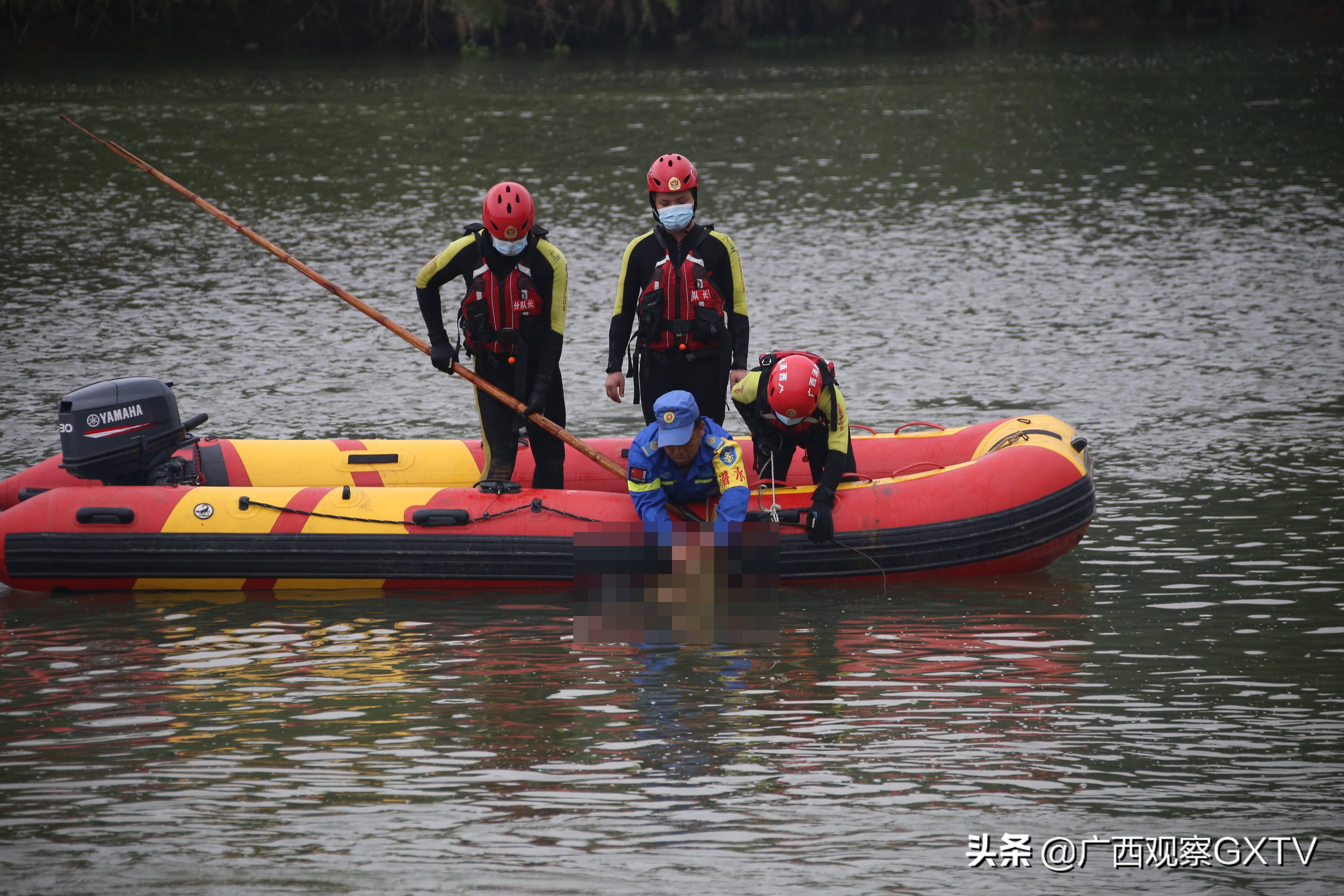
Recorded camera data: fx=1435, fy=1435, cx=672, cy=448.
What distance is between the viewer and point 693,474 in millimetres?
5777

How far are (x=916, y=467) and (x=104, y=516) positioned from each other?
11.4ft

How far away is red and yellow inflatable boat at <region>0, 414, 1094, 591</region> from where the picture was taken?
19.6 ft

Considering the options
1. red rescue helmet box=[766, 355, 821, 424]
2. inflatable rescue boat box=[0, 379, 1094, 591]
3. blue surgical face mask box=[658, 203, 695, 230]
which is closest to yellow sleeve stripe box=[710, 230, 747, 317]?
blue surgical face mask box=[658, 203, 695, 230]

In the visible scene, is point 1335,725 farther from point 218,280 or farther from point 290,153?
point 290,153

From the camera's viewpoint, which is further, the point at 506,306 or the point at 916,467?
the point at 916,467

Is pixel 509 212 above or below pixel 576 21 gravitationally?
below

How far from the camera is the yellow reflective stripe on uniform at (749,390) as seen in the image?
19.3ft

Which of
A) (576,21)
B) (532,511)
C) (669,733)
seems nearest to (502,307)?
(532,511)

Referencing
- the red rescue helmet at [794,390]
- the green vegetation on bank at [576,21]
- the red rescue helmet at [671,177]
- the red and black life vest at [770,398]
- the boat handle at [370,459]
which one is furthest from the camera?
the green vegetation on bank at [576,21]

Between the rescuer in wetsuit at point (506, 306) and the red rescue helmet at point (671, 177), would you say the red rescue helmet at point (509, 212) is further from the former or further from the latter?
the red rescue helmet at point (671, 177)

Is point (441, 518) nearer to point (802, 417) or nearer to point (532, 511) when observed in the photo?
point (532, 511)

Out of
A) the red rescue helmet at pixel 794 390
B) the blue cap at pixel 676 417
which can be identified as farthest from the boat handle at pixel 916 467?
the blue cap at pixel 676 417

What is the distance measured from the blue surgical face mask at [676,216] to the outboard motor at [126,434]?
7.30 ft

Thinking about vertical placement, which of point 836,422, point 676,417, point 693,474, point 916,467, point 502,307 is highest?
point 502,307
